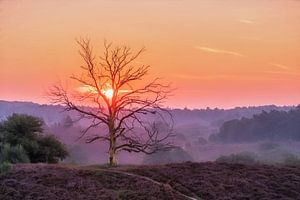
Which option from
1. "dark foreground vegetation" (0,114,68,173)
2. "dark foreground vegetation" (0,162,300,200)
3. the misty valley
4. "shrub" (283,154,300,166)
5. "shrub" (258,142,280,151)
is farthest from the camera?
"shrub" (258,142,280,151)

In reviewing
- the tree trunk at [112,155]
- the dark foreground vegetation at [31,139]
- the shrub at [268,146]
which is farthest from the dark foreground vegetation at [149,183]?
the shrub at [268,146]

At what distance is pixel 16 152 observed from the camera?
1569 centimetres

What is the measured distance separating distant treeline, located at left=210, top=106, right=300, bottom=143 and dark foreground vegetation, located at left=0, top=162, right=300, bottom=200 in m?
21.8

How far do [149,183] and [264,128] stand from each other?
29.0m

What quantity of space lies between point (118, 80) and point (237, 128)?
2654cm

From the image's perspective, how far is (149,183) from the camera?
11.7m

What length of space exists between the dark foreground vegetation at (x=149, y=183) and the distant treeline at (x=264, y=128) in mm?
21783

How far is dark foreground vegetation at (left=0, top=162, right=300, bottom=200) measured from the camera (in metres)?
11.0

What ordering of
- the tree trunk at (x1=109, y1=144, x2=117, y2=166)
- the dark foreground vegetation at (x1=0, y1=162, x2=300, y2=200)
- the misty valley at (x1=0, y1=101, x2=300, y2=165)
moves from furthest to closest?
1. the misty valley at (x1=0, y1=101, x2=300, y2=165)
2. the tree trunk at (x1=109, y1=144, x2=117, y2=166)
3. the dark foreground vegetation at (x1=0, y1=162, x2=300, y2=200)

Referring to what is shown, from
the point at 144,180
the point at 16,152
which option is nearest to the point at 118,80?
the point at 16,152

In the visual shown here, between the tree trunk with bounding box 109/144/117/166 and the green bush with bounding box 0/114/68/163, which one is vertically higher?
the green bush with bounding box 0/114/68/163

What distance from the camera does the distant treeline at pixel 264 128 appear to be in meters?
36.7

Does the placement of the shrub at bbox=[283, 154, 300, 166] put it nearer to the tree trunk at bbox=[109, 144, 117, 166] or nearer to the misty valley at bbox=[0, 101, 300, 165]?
the tree trunk at bbox=[109, 144, 117, 166]

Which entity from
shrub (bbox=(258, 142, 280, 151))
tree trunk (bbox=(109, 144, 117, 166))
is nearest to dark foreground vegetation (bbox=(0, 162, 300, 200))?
tree trunk (bbox=(109, 144, 117, 166))
